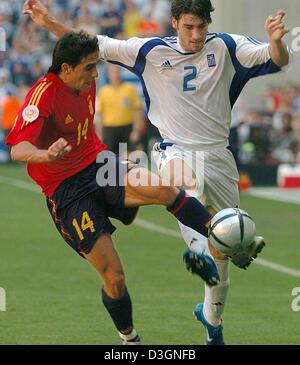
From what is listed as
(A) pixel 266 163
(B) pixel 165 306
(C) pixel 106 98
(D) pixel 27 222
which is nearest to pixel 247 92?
(A) pixel 266 163

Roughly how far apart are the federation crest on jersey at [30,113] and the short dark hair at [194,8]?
1.40 meters

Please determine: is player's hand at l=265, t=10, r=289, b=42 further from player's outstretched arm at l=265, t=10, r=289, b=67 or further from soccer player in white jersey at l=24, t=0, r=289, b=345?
soccer player in white jersey at l=24, t=0, r=289, b=345

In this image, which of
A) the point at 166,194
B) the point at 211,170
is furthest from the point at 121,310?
the point at 211,170

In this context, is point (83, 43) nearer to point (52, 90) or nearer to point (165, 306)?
point (52, 90)

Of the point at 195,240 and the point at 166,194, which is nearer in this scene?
the point at 166,194

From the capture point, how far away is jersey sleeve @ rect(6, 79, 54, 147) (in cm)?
869

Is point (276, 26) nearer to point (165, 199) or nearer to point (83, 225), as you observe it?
point (165, 199)

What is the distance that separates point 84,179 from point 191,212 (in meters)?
0.83

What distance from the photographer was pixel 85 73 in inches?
349

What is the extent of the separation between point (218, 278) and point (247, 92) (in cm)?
2207

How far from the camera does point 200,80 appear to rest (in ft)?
31.2

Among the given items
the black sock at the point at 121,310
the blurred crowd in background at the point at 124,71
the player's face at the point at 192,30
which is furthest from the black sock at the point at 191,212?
the blurred crowd in background at the point at 124,71

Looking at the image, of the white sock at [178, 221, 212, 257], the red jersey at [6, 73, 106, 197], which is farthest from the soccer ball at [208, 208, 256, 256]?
the red jersey at [6, 73, 106, 197]
